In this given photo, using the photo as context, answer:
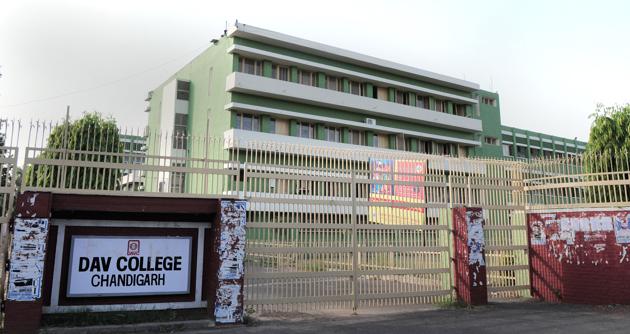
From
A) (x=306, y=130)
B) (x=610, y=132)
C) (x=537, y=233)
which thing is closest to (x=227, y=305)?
(x=537, y=233)

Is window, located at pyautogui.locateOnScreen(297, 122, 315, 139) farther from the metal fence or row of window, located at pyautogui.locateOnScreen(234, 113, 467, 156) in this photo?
the metal fence

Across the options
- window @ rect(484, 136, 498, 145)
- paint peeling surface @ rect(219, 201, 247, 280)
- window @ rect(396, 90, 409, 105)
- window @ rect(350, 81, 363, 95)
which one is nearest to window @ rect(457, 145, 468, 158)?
window @ rect(484, 136, 498, 145)

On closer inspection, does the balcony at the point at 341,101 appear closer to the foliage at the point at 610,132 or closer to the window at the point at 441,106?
the window at the point at 441,106

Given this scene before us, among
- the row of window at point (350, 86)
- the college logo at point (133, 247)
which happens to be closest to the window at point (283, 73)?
the row of window at point (350, 86)

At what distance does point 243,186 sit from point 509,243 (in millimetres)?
6720

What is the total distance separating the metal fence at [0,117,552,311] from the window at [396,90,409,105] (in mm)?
28272

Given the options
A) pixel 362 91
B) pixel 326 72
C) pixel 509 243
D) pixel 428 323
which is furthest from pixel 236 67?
pixel 428 323

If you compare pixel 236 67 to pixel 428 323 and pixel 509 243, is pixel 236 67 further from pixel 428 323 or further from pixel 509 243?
pixel 428 323

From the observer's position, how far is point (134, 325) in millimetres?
7336

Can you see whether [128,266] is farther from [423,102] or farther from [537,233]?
[423,102]

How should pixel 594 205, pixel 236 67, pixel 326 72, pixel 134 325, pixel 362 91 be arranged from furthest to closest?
pixel 362 91 → pixel 326 72 → pixel 236 67 → pixel 594 205 → pixel 134 325

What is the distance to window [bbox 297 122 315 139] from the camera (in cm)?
3334

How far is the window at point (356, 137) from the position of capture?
35438mm

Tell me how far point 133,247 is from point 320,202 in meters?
3.50
